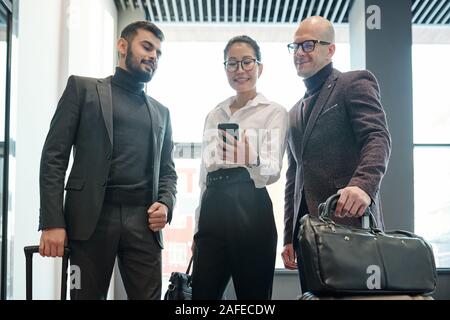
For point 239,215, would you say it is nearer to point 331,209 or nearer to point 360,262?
point 331,209

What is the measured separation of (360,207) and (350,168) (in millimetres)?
294

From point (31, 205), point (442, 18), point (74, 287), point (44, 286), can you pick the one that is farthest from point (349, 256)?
point (442, 18)

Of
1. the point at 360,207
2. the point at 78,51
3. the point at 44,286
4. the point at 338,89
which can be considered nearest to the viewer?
the point at 360,207

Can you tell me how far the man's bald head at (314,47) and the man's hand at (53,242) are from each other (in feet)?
3.88

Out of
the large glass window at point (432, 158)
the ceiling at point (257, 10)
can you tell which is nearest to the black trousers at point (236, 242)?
the ceiling at point (257, 10)

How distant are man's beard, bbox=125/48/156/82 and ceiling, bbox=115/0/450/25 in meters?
3.36

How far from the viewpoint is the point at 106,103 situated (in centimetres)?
212

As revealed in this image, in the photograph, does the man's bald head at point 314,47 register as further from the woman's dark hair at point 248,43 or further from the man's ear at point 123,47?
the man's ear at point 123,47

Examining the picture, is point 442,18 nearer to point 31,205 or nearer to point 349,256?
point 31,205

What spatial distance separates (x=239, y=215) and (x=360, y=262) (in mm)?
595

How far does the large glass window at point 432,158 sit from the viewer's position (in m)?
5.81

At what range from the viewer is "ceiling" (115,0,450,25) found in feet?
18.4

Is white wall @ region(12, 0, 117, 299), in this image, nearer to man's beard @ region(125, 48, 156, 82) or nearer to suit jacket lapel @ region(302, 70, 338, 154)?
man's beard @ region(125, 48, 156, 82)

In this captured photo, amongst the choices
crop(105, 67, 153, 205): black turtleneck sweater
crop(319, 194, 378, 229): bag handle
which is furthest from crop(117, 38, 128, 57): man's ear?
crop(319, 194, 378, 229): bag handle
